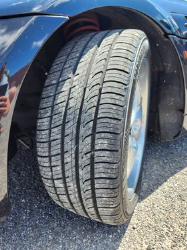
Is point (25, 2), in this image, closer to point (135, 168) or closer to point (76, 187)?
point (76, 187)

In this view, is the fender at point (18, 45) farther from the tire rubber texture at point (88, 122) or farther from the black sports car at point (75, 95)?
the tire rubber texture at point (88, 122)

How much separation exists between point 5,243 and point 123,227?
63cm

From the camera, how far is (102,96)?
51.5 inches

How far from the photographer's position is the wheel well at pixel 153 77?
161 centimetres

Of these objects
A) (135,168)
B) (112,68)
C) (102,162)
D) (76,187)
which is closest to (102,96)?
(112,68)

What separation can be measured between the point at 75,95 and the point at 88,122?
0.40 feet

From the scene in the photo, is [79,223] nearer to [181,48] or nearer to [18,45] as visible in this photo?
[18,45]

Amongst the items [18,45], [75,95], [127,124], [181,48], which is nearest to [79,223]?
[127,124]

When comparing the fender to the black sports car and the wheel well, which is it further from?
the wheel well

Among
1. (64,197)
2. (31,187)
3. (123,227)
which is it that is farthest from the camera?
(31,187)

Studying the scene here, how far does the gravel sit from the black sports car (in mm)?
190

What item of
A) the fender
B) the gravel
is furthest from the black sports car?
the gravel

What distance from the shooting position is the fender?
3.58 ft

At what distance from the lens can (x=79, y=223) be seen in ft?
5.74
